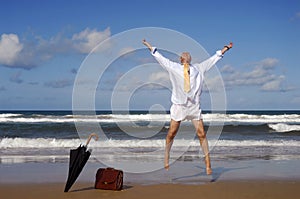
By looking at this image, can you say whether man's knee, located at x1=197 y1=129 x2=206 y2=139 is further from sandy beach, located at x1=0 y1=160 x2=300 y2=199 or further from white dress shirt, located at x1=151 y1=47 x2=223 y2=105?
sandy beach, located at x1=0 y1=160 x2=300 y2=199

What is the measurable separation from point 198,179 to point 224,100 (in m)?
1.45

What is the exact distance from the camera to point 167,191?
597 centimetres

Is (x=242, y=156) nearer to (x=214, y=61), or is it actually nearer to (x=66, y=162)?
(x=66, y=162)

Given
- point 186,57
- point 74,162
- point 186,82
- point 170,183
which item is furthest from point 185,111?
point 74,162

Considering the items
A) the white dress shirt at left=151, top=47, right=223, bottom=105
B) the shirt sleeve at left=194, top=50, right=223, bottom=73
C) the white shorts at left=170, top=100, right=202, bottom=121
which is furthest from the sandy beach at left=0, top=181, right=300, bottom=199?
the shirt sleeve at left=194, top=50, right=223, bottom=73

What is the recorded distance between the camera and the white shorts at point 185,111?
642cm

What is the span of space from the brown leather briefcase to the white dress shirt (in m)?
1.46

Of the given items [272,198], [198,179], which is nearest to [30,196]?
[198,179]

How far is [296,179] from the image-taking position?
727 centimetres

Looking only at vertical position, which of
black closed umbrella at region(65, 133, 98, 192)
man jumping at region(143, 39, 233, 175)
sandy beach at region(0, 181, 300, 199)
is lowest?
sandy beach at region(0, 181, 300, 199)

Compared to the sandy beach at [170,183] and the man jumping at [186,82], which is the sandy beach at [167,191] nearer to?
the sandy beach at [170,183]

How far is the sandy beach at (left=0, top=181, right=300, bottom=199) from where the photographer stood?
18.8ft

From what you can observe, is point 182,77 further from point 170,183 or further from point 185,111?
point 170,183

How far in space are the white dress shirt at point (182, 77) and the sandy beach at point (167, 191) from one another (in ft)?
4.43
